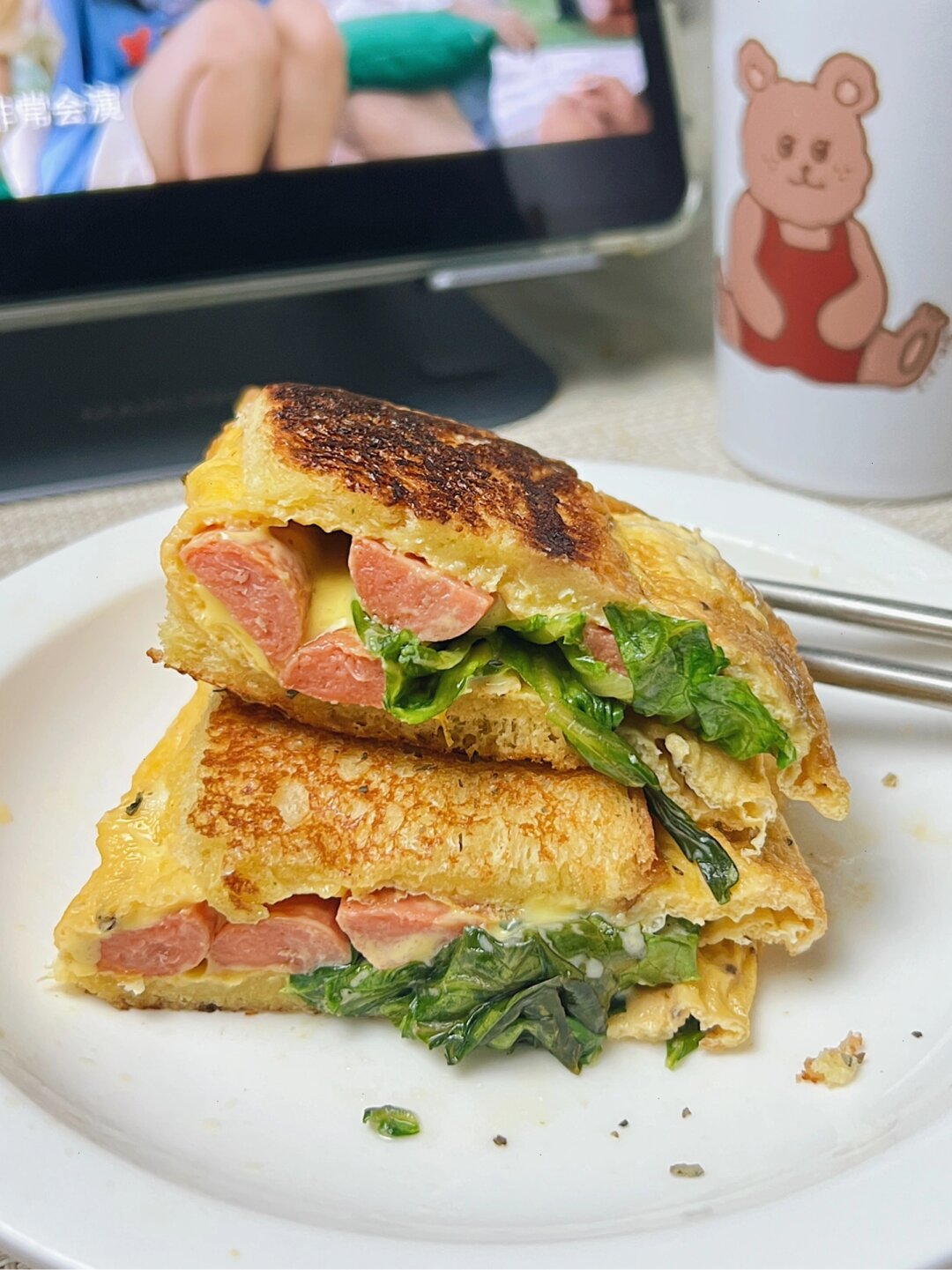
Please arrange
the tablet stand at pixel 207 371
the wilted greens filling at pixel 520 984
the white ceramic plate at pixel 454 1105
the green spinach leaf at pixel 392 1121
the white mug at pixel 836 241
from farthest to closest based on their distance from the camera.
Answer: the tablet stand at pixel 207 371, the white mug at pixel 836 241, the wilted greens filling at pixel 520 984, the green spinach leaf at pixel 392 1121, the white ceramic plate at pixel 454 1105

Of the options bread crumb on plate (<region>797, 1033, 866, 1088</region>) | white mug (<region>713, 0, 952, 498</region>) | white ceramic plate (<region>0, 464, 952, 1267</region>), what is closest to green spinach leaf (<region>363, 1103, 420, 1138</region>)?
white ceramic plate (<region>0, 464, 952, 1267</region>)

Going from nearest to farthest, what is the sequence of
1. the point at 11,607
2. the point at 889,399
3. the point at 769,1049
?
the point at 769,1049, the point at 11,607, the point at 889,399

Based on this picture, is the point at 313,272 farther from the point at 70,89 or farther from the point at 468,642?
the point at 468,642

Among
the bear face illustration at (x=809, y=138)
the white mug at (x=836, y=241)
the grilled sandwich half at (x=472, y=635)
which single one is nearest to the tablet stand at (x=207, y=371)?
the white mug at (x=836, y=241)

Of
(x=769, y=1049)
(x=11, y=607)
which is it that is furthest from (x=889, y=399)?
(x=11, y=607)

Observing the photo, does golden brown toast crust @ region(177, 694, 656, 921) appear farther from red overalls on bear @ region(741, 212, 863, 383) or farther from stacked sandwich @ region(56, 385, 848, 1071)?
red overalls on bear @ region(741, 212, 863, 383)

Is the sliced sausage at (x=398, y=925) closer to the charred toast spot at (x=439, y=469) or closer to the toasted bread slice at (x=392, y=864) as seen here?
the toasted bread slice at (x=392, y=864)
